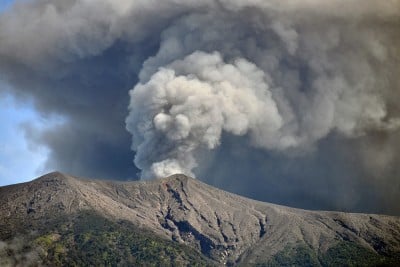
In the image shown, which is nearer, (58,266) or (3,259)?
(3,259)
